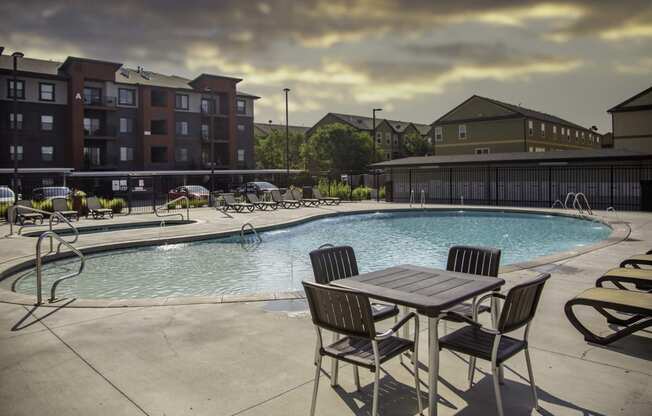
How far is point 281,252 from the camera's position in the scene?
13031mm

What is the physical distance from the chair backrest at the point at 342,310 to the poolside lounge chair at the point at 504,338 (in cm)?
80

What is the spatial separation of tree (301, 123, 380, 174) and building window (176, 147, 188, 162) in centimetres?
1514

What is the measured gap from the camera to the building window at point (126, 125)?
47.7 m

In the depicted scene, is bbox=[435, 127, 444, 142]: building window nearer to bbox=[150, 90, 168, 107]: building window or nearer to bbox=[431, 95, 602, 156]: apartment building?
bbox=[431, 95, 602, 156]: apartment building

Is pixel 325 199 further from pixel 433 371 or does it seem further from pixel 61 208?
pixel 433 371

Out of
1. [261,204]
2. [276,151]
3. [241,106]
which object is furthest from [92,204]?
[276,151]

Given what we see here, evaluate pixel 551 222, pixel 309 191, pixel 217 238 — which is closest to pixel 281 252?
pixel 217 238

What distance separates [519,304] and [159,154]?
1986 inches

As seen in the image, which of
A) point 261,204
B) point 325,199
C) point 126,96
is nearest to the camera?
point 261,204

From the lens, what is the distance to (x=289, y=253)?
42.3 ft

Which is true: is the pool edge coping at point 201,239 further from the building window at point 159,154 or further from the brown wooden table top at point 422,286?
the building window at point 159,154

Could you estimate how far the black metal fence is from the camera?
25.2 metres

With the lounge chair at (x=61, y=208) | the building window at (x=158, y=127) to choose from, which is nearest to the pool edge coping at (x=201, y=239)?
the lounge chair at (x=61, y=208)

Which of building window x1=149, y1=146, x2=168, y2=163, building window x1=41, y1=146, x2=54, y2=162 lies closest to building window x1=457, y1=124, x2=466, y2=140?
building window x1=149, y1=146, x2=168, y2=163
